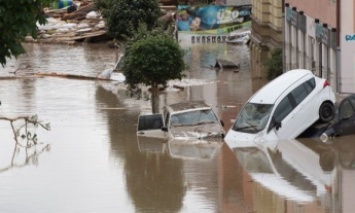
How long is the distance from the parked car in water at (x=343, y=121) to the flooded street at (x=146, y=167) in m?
0.42

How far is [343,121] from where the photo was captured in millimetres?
31500

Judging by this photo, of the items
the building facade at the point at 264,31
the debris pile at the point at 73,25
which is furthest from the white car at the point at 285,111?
the debris pile at the point at 73,25

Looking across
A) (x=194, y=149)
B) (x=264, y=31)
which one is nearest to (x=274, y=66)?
(x=264, y=31)

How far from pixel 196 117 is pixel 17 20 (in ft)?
46.0

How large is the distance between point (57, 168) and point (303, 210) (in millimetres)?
8852

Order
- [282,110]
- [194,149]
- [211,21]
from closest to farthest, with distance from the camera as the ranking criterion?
1. [194,149]
2. [282,110]
3. [211,21]

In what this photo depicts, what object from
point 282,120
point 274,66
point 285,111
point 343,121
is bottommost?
point 274,66

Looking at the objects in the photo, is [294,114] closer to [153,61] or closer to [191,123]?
[191,123]

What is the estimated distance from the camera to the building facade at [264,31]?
55656mm

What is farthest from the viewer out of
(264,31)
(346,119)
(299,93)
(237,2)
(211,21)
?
(237,2)

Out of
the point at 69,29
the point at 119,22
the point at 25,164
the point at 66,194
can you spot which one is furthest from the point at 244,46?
the point at 66,194

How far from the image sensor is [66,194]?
25578 mm

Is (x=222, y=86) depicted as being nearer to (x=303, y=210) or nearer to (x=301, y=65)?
(x=301, y=65)

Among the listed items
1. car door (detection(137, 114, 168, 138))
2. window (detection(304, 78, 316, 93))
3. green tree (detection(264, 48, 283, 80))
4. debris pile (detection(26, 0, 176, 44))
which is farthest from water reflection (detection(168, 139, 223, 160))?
debris pile (detection(26, 0, 176, 44))
